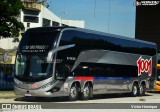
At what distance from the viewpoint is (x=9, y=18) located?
3055 cm

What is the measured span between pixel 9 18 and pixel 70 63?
27.8 feet

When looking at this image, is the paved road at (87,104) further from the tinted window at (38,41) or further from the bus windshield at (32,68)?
the tinted window at (38,41)

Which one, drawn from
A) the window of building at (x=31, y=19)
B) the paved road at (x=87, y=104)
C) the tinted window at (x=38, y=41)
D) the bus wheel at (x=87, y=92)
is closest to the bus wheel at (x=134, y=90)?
the bus wheel at (x=87, y=92)

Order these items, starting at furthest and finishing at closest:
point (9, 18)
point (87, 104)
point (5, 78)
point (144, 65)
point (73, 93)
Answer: point (144, 65) → point (5, 78) → point (9, 18) → point (73, 93) → point (87, 104)

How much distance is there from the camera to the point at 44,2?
123375 mm

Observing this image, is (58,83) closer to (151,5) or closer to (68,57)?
(68,57)

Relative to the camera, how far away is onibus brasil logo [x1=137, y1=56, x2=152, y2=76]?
1245 inches

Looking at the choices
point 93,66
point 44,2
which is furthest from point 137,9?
point 44,2

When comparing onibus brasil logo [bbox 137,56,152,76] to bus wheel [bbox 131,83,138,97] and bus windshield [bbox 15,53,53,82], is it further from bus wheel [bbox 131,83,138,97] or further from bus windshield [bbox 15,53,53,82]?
bus windshield [bbox 15,53,53,82]

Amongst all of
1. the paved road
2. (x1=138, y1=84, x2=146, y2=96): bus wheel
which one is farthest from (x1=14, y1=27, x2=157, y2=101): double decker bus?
(x1=138, y1=84, x2=146, y2=96): bus wheel

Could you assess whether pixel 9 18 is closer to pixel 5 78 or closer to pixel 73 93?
pixel 5 78

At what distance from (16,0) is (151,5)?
33.5 meters

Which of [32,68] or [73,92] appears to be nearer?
[32,68]

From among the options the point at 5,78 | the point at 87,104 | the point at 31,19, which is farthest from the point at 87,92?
the point at 31,19
